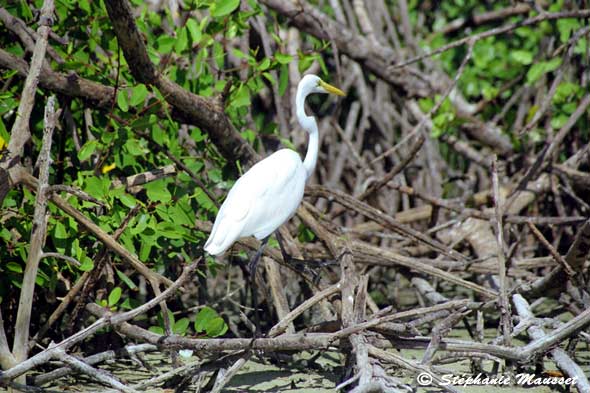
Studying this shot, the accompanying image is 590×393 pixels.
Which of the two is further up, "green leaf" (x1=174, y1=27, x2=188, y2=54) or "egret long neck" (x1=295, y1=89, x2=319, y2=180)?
"green leaf" (x1=174, y1=27, x2=188, y2=54)

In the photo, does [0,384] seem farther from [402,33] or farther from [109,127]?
[402,33]

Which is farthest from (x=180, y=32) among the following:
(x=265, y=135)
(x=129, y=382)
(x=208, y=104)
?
(x=129, y=382)

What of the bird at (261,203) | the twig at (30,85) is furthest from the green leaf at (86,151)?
the bird at (261,203)

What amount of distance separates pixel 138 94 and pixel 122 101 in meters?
0.09

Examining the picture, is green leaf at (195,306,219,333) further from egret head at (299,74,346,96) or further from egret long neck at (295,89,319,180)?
egret head at (299,74,346,96)

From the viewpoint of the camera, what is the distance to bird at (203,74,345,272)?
9.14ft

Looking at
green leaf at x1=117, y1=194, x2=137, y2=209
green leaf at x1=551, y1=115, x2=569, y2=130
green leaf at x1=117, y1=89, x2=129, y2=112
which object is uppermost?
green leaf at x1=117, y1=89, x2=129, y2=112

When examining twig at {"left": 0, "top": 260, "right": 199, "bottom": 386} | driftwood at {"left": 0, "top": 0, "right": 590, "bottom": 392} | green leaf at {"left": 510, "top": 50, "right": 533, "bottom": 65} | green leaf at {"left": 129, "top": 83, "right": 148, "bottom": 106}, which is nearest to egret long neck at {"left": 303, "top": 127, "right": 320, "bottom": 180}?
driftwood at {"left": 0, "top": 0, "right": 590, "bottom": 392}

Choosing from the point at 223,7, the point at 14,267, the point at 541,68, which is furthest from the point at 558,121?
the point at 14,267

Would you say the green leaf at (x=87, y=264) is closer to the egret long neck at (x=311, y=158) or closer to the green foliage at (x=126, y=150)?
the green foliage at (x=126, y=150)

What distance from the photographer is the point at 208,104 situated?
3279 mm

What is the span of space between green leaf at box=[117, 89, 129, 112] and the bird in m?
0.45

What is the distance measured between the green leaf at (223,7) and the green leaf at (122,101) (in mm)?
410

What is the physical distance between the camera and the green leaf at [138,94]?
297 cm
